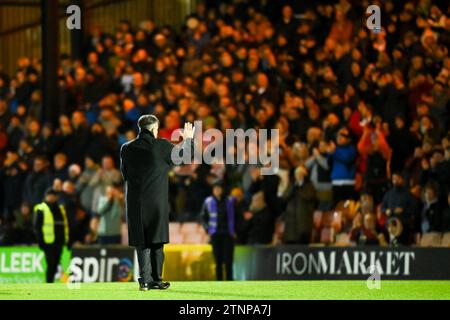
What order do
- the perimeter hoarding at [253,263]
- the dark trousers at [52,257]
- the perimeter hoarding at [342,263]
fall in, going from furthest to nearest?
1. the dark trousers at [52,257]
2. the perimeter hoarding at [253,263]
3. the perimeter hoarding at [342,263]

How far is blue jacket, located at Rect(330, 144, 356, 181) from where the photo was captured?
2502 cm

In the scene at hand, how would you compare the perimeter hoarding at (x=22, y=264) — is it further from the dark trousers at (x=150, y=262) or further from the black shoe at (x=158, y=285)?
the dark trousers at (x=150, y=262)

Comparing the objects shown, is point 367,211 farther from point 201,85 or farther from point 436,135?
point 201,85

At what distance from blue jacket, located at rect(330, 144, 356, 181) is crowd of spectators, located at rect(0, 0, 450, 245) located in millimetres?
22

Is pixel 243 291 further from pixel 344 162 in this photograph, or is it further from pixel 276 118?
pixel 276 118

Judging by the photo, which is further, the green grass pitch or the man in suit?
the man in suit

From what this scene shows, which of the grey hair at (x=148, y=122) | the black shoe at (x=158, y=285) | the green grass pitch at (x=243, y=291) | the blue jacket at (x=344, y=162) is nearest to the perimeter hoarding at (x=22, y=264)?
the blue jacket at (x=344, y=162)

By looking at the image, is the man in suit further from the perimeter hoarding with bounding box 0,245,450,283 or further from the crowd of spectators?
the perimeter hoarding with bounding box 0,245,450,283

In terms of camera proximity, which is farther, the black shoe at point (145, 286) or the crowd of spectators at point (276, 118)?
the crowd of spectators at point (276, 118)

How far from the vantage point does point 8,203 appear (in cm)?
2925

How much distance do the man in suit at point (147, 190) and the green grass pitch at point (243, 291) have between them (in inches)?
23.3

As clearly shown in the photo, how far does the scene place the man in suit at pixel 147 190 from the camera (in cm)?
1614

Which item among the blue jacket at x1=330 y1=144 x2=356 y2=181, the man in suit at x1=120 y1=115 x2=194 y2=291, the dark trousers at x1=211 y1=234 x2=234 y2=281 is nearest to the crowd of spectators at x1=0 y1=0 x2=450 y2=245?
the blue jacket at x1=330 y1=144 x2=356 y2=181
